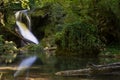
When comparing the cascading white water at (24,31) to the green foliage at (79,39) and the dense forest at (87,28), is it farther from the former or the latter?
the green foliage at (79,39)

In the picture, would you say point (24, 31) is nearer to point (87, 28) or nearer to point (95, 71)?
point (87, 28)

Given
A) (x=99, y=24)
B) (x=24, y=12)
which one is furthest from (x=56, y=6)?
(x=99, y=24)

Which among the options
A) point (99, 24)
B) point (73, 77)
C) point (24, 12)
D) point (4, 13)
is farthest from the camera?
point (24, 12)

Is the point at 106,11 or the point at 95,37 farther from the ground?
the point at 106,11

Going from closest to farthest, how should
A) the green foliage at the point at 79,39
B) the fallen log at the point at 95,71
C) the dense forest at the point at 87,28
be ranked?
the fallen log at the point at 95,71, the green foliage at the point at 79,39, the dense forest at the point at 87,28

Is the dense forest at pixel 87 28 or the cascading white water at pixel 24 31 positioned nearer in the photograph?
the dense forest at pixel 87 28

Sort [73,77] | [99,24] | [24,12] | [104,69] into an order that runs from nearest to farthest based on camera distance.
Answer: [73,77], [104,69], [99,24], [24,12]

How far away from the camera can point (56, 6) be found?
151ft

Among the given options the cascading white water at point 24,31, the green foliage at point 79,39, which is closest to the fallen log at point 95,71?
the green foliage at point 79,39

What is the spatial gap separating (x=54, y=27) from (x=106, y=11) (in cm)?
1554

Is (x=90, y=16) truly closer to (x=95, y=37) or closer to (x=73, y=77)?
(x=95, y=37)

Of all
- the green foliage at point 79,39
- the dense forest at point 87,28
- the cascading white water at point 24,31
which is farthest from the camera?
the cascading white water at point 24,31

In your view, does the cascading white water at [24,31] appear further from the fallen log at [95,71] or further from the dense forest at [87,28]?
the fallen log at [95,71]

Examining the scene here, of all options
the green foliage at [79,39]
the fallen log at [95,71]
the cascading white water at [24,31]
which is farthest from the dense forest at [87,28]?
the fallen log at [95,71]
